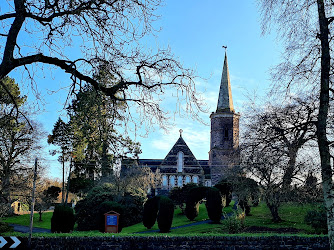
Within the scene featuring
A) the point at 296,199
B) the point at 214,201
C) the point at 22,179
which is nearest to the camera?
the point at 296,199

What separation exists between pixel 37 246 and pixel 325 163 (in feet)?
35.2

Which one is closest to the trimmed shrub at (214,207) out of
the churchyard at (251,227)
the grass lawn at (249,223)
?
the churchyard at (251,227)

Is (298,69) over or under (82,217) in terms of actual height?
over

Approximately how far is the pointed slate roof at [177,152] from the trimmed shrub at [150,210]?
105ft

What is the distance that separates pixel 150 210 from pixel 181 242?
12.6 metres

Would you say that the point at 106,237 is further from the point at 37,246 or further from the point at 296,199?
the point at 296,199

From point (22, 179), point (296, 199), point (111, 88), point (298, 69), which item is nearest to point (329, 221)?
point (298, 69)

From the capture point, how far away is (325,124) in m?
9.12

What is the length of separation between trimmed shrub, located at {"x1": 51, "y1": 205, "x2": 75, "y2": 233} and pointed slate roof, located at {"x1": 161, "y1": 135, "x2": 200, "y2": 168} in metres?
36.9

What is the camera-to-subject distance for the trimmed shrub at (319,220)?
2009 cm

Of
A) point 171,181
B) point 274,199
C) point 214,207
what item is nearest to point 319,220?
point 274,199

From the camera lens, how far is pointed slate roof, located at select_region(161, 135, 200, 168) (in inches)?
2334

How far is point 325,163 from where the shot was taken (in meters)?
8.94

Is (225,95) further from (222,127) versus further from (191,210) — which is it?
(191,210)
